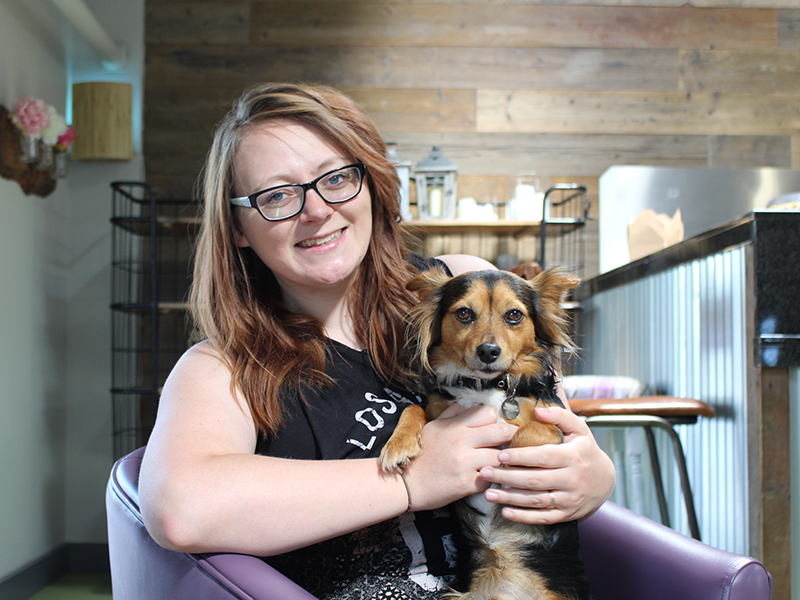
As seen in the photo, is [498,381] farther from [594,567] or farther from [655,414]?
[655,414]

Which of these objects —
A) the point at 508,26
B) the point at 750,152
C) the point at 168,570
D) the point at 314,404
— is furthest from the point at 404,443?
the point at 750,152

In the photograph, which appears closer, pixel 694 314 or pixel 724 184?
pixel 694 314

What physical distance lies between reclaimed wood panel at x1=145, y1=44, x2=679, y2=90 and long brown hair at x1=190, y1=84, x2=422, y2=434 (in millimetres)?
2835

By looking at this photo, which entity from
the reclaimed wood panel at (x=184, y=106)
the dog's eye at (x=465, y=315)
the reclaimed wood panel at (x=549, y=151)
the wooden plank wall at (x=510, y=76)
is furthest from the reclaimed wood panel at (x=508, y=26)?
the dog's eye at (x=465, y=315)

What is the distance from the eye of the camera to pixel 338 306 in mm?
1354

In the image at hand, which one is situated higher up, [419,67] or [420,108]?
[419,67]

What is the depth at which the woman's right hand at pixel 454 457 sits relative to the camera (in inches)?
40.6

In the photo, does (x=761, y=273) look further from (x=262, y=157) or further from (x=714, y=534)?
(x=262, y=157)

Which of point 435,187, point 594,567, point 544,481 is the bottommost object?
point 594,567

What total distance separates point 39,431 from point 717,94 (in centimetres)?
463

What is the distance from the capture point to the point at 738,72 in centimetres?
400

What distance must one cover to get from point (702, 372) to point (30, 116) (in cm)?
327

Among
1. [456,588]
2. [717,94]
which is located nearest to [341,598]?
[456,588]

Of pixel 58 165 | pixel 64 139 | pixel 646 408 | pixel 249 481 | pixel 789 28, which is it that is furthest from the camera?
pixel 789 28
